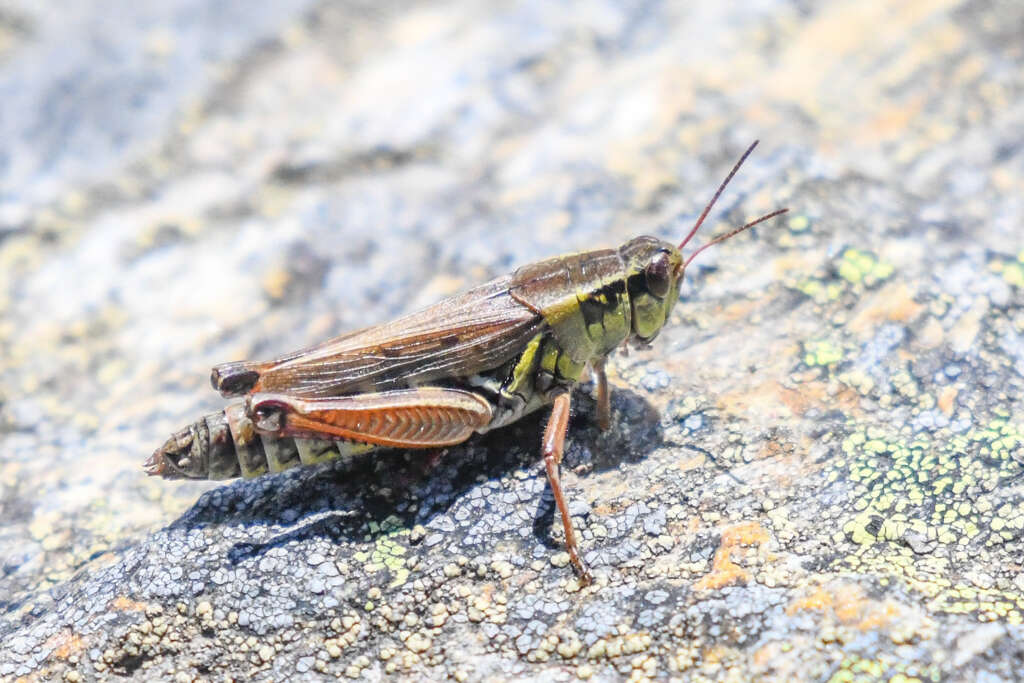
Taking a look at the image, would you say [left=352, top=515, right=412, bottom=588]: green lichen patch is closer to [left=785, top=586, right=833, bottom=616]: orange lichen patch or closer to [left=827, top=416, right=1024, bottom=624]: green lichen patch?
[left=785, top=586, right=833, bottom=616]: orange lichen patch

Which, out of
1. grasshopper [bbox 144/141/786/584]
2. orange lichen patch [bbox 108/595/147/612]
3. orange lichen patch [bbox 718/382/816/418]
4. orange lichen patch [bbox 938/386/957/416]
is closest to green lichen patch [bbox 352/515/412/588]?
grasshopper [bbox 144/141/786/584]

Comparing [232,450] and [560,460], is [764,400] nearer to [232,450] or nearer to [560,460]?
[560,460]

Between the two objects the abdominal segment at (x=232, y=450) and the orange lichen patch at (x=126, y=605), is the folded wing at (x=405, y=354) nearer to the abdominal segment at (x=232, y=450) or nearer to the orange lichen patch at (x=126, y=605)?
the abdominal segment at (x=232, y=450)

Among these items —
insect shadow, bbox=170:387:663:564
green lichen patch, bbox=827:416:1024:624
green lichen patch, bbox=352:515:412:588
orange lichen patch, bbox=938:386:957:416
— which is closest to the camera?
green lichen patch, bbox=827:416:1024:624

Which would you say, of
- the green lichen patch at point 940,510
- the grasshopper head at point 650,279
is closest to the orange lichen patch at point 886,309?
the green lichen patch at point 940,510

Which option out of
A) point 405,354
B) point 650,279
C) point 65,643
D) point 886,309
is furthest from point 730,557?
point 65,643

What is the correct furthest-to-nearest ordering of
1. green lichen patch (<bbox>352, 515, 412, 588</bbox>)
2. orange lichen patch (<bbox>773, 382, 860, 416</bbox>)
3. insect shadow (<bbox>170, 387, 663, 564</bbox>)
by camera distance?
orange lichen patch (<bbox>773, 382, 860, 416</bbox>) → insect shadow (<bbox>170, 387, 663, 564</bbox>) → green lichen patch (<bbox>352, 515, 412, 588</bbox>)

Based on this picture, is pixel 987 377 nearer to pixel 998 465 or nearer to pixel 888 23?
pixel 998 465
